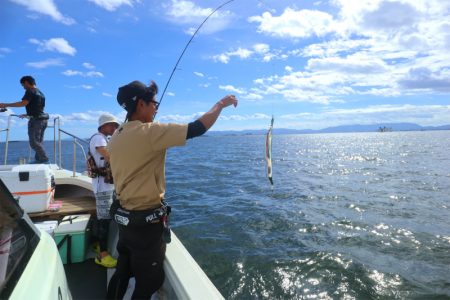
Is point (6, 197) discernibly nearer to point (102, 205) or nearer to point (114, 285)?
point (114, 285)

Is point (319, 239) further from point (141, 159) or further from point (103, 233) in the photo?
point (141, 159)

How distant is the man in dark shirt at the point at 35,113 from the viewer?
751 centimetres

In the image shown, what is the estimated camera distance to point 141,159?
9.35 ft

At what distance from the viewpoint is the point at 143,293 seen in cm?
305

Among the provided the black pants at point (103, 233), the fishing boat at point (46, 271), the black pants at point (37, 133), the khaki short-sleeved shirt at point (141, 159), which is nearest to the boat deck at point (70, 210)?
the black pants at point (103, 233)

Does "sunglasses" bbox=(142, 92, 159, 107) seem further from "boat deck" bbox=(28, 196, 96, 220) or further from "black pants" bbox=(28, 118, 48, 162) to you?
"black pants" bbox=(28, 118, 48, 162)

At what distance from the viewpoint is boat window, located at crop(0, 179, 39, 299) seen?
1.71m

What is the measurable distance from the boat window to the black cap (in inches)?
46.4

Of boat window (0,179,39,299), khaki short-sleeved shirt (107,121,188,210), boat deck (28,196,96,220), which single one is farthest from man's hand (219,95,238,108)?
boat deck (28,196,96,220)

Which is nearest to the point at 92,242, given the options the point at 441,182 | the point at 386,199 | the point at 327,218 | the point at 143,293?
the point at 143,293

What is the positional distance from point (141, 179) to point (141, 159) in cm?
20

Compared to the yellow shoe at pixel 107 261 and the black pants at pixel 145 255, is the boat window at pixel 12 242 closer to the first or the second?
the black pants at pixel 145 255

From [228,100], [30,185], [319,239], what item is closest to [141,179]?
[228,100]

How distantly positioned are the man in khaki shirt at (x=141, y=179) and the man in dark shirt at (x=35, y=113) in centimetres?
540
